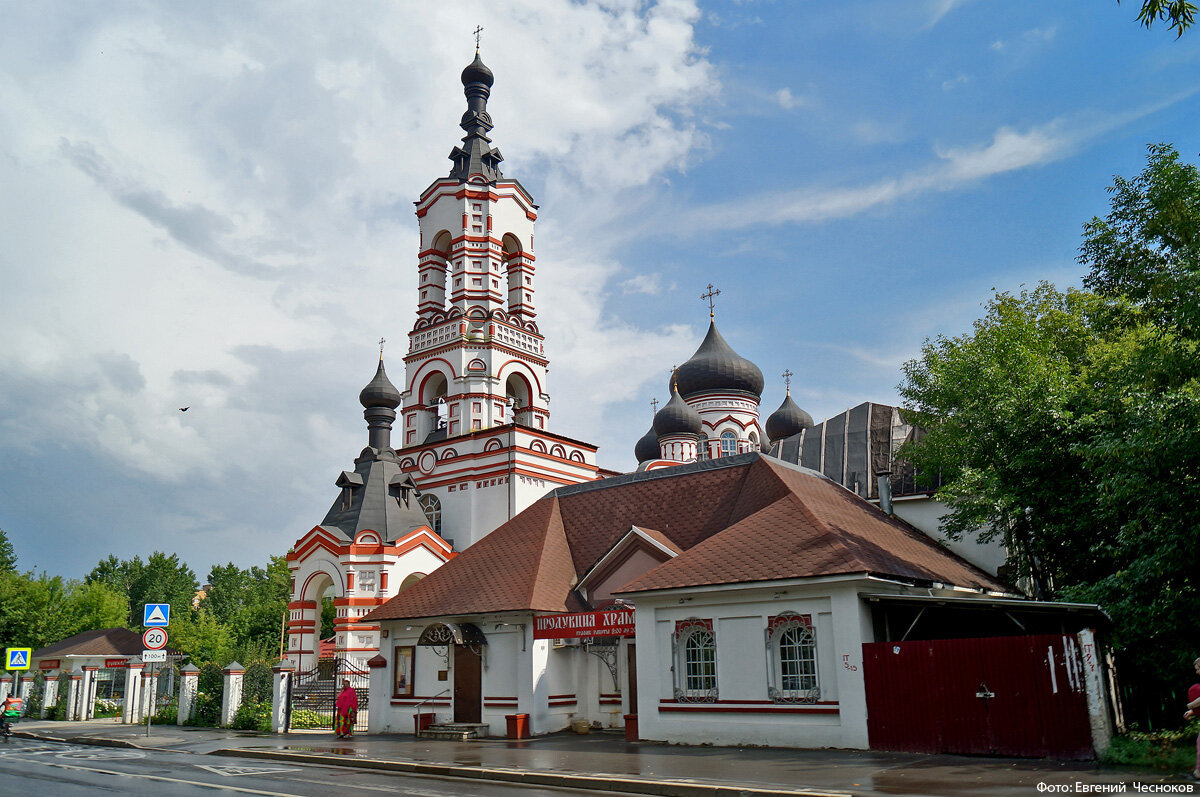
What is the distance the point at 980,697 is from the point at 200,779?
12.3 m

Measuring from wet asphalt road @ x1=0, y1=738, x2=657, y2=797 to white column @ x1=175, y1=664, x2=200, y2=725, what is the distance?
750 centimetres

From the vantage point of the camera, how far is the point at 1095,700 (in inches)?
501

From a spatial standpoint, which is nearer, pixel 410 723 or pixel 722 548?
pixel 722 548

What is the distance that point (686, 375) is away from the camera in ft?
162

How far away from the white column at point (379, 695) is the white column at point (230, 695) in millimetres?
4438

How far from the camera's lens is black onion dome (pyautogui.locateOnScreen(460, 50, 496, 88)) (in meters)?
46.4

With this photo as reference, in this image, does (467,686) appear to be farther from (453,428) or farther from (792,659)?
(453,428)

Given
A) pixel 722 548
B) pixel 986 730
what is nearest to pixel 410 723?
pixel 722 548

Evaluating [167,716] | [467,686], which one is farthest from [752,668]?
[167,716]

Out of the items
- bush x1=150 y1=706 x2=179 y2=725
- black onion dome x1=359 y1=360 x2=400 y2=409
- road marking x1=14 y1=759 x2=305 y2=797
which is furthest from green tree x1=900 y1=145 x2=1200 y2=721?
black onion dome x1=359 y1=360 x2=400 y2=409

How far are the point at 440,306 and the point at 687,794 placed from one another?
33010mm

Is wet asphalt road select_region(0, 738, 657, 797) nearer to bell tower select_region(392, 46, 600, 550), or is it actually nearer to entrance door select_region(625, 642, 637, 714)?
entrance door select_region(625, 642, 637, 714)

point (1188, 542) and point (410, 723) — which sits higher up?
point (1188, 542)

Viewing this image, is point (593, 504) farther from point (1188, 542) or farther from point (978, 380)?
point (1188, 542)
